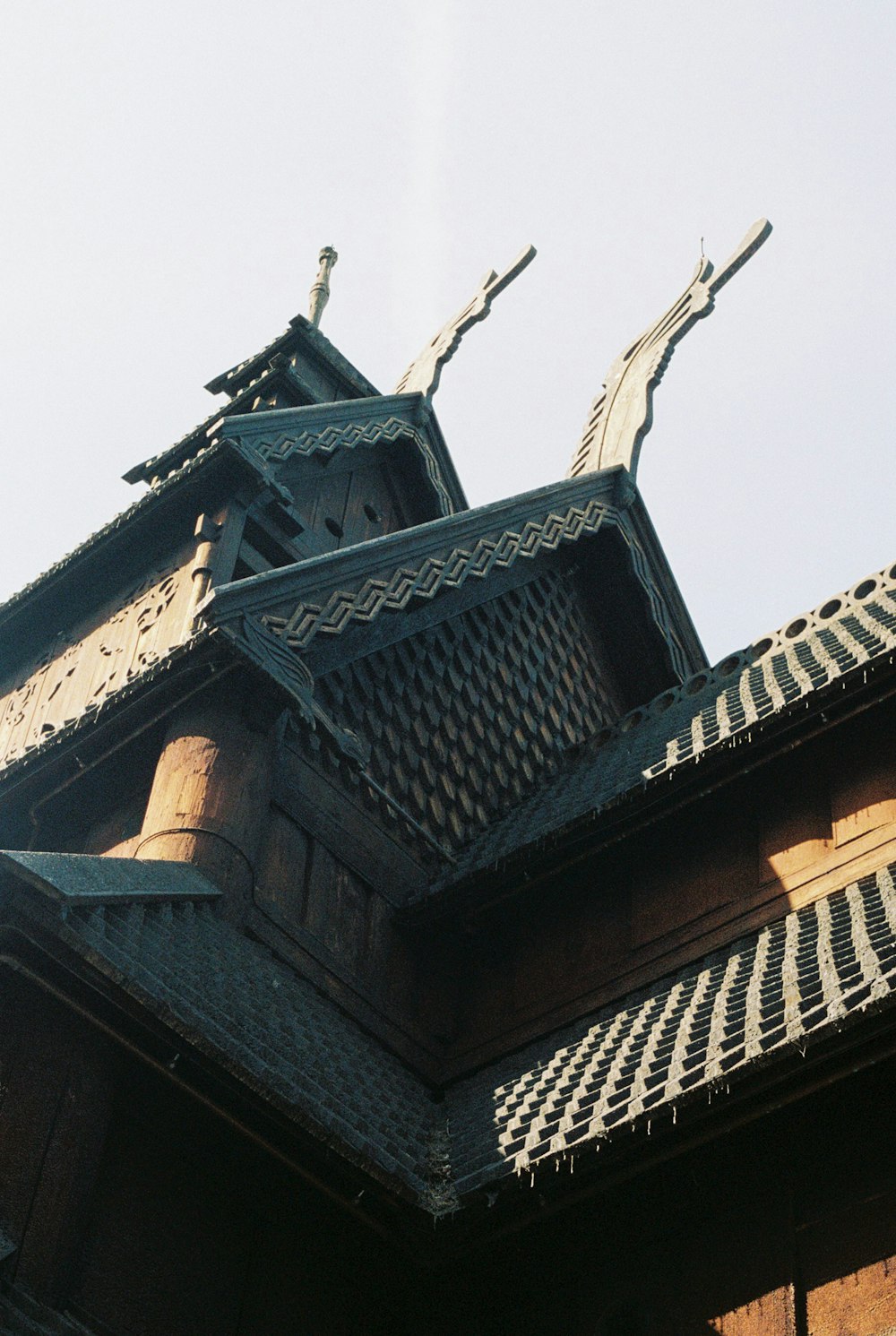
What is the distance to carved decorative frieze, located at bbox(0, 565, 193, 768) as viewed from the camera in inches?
396

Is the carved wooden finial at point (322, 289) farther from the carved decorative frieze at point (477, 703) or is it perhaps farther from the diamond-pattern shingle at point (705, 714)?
the diamond-pattern shingle at point (705, 714)

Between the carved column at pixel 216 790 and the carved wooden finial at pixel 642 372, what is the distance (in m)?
5.82

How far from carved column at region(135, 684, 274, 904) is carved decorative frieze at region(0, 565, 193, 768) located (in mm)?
1746

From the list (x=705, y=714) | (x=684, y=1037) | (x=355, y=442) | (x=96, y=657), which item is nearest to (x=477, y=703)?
(x=705, y=714)

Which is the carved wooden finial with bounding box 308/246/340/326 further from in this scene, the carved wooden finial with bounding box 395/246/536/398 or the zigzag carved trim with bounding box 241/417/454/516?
the zigzag carved trim with bounding box 241/417/454/516

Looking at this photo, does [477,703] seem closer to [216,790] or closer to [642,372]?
[216,790]

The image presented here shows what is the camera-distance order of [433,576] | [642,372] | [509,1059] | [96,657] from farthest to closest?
[642,372] < [96,657] < [433,576] < [509,1059]

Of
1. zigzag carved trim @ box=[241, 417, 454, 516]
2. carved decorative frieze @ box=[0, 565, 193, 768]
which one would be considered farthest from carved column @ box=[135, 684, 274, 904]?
zigzag carved trim @ box=[241, 417, 454, 516]

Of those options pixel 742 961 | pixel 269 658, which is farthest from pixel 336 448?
pixel 742 961

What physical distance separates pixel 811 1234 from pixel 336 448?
7.39 metres

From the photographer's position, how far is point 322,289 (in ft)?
50.2

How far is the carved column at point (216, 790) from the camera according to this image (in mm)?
7449

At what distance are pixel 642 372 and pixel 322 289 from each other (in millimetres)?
3154

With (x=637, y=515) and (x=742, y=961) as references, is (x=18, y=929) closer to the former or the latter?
(x=742, y=961)
